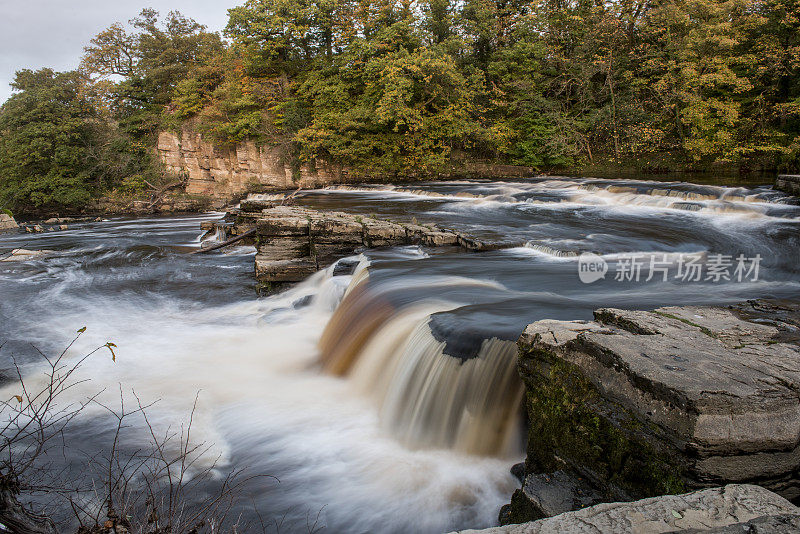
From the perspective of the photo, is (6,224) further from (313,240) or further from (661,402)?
(661,402)

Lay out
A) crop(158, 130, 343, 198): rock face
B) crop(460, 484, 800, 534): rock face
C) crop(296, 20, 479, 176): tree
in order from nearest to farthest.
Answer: crop(460, 484, 800, 534): rock face
crop(296, 20, 479, 176): tree
crop(158, 130, 343, 198): rock face

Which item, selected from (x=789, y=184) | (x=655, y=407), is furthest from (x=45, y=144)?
(x=789, y=184)

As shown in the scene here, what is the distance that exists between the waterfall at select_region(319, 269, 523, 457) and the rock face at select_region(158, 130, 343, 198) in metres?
19.5

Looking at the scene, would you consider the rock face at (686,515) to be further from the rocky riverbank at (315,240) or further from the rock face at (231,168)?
the rock face at (231,168)

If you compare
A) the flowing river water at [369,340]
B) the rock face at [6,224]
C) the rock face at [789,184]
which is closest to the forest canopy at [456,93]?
the rock face at [789,184]

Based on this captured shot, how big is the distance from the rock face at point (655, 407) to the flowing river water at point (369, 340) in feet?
2.29

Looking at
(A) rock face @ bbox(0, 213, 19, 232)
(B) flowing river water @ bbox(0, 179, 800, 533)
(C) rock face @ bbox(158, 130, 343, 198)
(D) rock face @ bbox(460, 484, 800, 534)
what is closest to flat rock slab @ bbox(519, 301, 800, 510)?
(D) rock face @ bbox(460, 484, 800, 534)

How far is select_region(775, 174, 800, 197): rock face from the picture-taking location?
34.7 ft

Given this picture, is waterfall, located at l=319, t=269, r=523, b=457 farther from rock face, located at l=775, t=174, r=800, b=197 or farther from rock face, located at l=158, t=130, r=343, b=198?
rock face, located at l=158, t=130, r=343, b=198

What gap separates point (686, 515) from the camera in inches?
63.7

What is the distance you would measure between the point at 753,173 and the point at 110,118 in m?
35.3

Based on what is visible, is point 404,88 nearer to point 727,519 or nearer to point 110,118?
point 727,519

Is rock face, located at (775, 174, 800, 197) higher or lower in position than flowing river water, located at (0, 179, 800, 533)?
higher

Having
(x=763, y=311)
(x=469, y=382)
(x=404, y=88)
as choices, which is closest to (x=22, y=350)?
(x=469, y=382)
